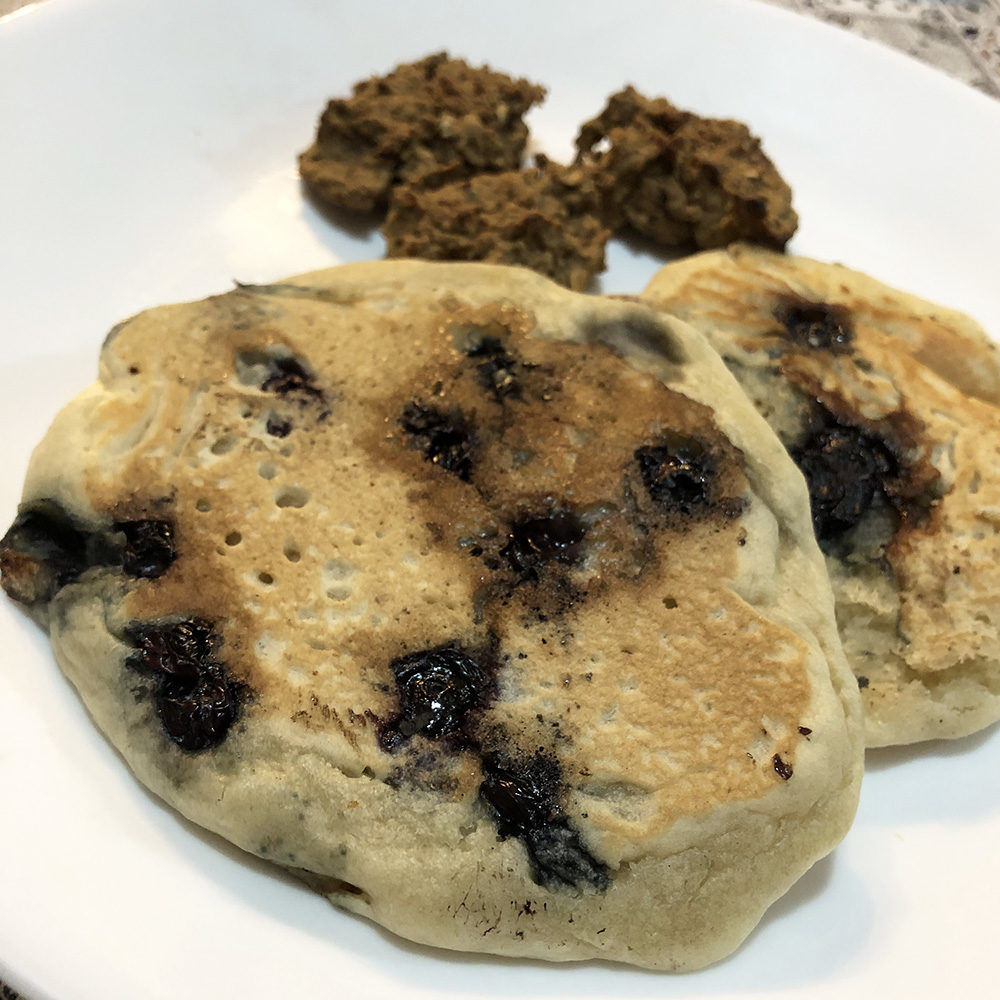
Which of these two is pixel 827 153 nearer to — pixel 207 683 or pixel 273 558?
pixel 273 558

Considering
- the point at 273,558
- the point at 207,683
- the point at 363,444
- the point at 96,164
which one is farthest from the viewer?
the point at 96,164

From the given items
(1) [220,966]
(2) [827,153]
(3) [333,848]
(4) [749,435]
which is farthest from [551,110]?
(1) [220,966]

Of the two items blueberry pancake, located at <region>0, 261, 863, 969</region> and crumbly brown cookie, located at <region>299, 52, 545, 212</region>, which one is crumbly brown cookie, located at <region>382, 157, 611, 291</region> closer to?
crumbly brown cookie, located at <region>299, 52, 545, 212</region>

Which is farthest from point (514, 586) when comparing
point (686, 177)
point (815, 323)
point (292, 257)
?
point (686, 177)

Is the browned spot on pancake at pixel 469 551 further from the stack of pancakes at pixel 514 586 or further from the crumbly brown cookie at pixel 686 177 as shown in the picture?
the crumbly brown cookie at pixel 686 177

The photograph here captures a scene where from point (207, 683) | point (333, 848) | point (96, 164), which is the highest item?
point (96, 164)

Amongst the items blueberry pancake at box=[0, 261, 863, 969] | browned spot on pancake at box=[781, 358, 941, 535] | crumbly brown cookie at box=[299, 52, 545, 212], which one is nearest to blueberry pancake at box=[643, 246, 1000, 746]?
browned spot on pancake at box=[781, 358, 941, 535]
